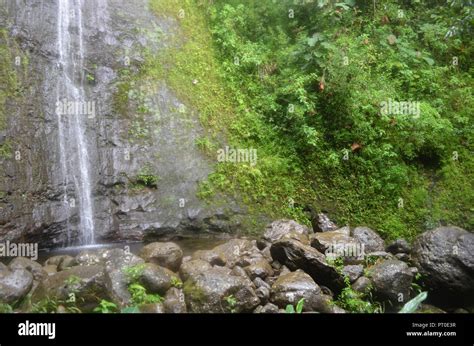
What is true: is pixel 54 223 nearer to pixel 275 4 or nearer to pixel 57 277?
pixel 57 277

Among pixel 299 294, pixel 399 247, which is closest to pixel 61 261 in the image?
pixel 299 294

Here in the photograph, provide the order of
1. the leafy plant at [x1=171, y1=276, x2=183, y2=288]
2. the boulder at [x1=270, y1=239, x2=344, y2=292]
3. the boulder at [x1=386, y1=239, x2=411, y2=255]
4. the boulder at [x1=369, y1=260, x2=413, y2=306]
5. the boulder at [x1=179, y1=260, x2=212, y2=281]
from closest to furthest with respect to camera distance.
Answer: the leafy plant at [x1=171, y1=276, x2=183, y2=288] → the boulder at [x1=179, y1=260, x2=212, y2=281] → the boulder at [x1=369, y1=260, x2=413, y2=306] → the boulder at [x1=270, y1=239, x2=344, y2=292] → the boulder at [x1=386, y1=239, x2=411, y2=255]

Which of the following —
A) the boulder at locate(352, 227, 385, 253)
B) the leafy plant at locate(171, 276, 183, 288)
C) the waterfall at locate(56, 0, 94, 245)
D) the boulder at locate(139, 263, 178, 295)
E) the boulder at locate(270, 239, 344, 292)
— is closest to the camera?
the boulder at locate(139, 263, 178, 295)

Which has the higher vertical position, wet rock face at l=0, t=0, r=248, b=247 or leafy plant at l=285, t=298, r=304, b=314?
wet rock face at l=0, t=0, r=248, b=247

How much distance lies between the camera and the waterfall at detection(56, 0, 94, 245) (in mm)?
8125

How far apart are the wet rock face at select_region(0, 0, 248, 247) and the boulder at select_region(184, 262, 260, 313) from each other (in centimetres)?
281

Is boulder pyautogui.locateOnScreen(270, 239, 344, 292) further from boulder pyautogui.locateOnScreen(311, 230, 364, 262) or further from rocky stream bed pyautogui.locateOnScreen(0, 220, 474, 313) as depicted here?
boulder pyautogui.locateOnScreen(311, 230, 364, 262)

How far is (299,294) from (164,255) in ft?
7.33

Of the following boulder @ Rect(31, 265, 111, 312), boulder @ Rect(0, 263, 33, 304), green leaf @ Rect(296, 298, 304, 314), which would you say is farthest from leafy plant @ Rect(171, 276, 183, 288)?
boulder @ Rect(0, 263, 33, 304)

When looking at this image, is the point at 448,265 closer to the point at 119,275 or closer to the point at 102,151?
the point at 119,275

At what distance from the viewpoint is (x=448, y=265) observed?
6.58m

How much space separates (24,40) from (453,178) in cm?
1006

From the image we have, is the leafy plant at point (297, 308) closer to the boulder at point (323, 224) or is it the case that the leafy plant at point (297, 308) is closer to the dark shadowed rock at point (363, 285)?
the dark shadowed rock at point (363, 285)

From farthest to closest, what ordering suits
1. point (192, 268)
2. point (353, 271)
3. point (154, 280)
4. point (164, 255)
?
point (353, 271) → point (164, 255) → point (192, 268) → point (154, 280)
